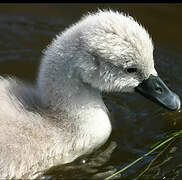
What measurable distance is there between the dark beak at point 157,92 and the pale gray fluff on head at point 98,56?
0.25 ft

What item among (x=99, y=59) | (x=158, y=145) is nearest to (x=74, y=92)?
(x=99, y=59)

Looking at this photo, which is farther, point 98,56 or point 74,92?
point 74,92

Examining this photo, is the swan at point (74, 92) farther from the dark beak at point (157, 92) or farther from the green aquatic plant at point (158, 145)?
the green aquatic plant at point (158, 145)

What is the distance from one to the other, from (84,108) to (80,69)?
0.38 metres

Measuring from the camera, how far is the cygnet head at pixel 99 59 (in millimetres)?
4281

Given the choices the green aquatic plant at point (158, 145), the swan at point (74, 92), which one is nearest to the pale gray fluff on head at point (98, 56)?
the swan at point (74, 92)

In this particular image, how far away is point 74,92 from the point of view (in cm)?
446

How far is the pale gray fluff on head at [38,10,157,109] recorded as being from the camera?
14.0ft

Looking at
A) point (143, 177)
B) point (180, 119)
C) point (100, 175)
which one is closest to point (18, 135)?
point (100, 175)

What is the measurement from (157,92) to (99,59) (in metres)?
0.61

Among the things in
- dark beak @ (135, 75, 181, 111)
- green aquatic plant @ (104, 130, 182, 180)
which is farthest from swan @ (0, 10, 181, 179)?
green aquatic plant @ (104, 130, 182, 180)

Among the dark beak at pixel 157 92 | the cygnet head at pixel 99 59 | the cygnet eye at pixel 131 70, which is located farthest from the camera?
the dark beak at pixel 157 92

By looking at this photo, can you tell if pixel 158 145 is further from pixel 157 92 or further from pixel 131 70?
pixel 131 70

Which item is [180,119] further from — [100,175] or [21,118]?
[21,118]
